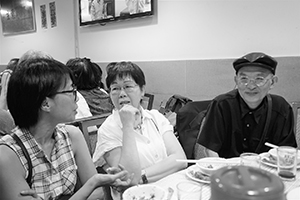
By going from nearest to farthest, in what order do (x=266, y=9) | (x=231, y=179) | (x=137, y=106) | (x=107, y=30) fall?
(x=231, y=179)
(x=137, y=106)
(x=266, y=9)
(x=107, y=30)

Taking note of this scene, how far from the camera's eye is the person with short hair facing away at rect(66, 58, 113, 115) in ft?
9.59

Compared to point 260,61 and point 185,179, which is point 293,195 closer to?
point 185,179

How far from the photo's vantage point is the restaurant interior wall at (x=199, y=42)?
2.56m

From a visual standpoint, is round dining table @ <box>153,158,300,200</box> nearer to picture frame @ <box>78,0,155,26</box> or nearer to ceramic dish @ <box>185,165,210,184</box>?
ceramic dish @ <box>185,165,210,184</box>

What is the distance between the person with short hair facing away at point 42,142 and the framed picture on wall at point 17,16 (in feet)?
15.1

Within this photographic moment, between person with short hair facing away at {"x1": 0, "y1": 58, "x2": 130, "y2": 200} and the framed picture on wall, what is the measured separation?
4598mm

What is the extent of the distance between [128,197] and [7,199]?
497 mm

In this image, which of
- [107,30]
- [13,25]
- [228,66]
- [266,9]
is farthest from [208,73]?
[13,25]

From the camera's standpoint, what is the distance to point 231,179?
18.9 inches

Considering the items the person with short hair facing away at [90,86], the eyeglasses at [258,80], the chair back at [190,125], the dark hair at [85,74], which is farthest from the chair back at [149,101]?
the eyeglasses at [258,80]

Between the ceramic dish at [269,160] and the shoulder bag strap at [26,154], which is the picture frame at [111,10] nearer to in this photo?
the ceramic dish at [269,160]

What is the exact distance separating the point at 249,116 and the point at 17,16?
5.39 metres

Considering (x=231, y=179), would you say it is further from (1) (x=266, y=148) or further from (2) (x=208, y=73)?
(2) (x=208, y=73)

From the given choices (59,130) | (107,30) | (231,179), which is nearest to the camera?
(231,179)
